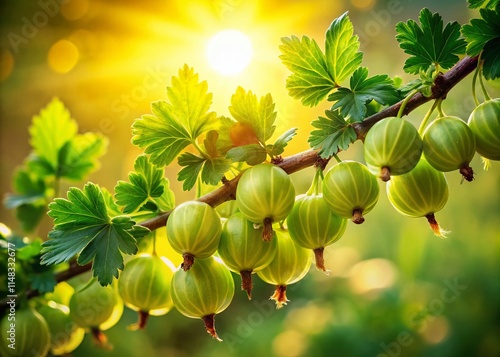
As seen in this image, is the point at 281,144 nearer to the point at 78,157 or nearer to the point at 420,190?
the point at 420,190

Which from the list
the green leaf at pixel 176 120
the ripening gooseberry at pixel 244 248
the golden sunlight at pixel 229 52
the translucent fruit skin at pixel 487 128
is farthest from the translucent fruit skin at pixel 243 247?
the golden sunlight at pixel 229 52

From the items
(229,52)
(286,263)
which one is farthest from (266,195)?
(229,52)

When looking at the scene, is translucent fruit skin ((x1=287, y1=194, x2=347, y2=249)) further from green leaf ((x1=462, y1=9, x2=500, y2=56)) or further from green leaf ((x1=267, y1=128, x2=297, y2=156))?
green leaf ((x1=462, y1=9, x2=500, y2=56))

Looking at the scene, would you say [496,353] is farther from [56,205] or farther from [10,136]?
[10,136]

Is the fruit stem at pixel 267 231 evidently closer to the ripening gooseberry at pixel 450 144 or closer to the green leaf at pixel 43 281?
the ripening gooseberry at pixel 450 144

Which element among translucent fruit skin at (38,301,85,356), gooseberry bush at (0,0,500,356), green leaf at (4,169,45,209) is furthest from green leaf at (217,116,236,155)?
green leaf at (4,169,45,209)
